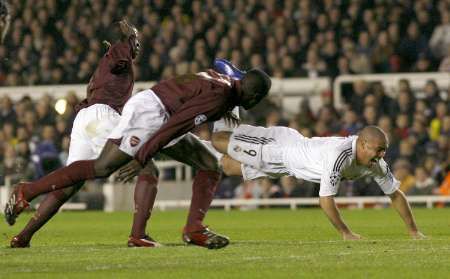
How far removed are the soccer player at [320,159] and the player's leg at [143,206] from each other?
64.2 inches

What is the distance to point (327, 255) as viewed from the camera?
1009cm

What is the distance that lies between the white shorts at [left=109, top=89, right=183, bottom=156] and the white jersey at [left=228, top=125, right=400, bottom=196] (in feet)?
6.33

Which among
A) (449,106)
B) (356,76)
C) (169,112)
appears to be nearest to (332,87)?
(356,76)

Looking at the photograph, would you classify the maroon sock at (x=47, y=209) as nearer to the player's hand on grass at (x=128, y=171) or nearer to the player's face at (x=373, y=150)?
the player's hand on grass at (x=128, y=171)

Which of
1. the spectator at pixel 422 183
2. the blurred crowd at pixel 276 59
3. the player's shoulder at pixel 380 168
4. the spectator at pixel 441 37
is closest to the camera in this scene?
the player's shoulder at pixel 380 168

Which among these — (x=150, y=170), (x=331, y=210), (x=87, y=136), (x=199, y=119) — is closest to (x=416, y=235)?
(x=331, y=210)

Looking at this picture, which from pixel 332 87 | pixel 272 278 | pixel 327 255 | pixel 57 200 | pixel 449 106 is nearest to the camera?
pixel 272 278

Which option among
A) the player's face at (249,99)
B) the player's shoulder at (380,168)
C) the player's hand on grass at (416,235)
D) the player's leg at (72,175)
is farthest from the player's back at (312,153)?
the player's leg at (72,175)

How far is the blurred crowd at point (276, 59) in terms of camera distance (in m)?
21.7

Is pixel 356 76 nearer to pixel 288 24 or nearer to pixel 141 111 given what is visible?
pixel 288 24

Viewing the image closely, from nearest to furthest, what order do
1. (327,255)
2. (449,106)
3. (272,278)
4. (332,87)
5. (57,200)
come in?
(272,278), (327,255), (57,200), (449,106), (332,87)

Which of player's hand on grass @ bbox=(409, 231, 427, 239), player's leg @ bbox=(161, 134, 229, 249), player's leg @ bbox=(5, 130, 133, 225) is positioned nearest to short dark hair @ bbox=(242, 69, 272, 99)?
player's leg @ bbox=(161, 134, 229, 249)

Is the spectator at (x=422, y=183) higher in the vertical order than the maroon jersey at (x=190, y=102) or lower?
lower

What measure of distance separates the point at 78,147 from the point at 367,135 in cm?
259
